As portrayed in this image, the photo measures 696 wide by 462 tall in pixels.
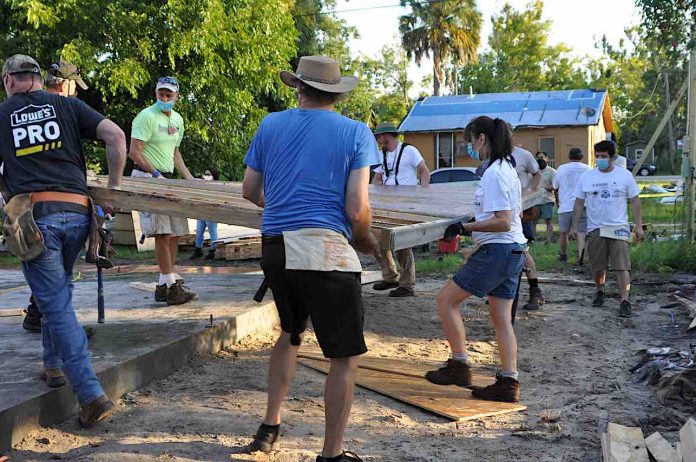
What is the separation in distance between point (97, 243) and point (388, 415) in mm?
2038

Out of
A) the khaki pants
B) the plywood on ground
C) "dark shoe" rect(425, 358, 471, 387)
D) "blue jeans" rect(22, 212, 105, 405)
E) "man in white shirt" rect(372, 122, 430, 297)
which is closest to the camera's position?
"blue jeans" rect(22, 212, 105, 405)

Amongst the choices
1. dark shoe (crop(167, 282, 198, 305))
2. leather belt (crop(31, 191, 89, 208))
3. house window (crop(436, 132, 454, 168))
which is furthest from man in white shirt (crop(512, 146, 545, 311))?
house window (crop(436, 132, 454, 168))

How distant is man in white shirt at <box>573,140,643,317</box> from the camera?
8102 mm

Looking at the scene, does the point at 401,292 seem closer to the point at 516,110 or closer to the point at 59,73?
the point at 59,73

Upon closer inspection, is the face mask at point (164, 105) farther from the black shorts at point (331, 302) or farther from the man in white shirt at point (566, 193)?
the man in white shirt at point (566, 193)

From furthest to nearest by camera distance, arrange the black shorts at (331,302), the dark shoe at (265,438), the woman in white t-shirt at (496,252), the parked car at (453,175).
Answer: the parked car at (453,175) < the woman in white t-shirt at (496,252) < the dark shoe at (265,438) < the black shorts at (331,302)

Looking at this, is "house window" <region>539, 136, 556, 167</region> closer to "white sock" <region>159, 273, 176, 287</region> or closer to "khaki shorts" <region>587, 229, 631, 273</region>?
"khaki shorts" <region>587, 229, 631, 273</region>

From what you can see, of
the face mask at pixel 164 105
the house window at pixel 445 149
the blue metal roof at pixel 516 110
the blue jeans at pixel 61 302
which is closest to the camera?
the blue jeans at pixel 61 302

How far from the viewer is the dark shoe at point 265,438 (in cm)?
387

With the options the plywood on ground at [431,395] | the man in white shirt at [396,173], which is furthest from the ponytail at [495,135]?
the man in white shirt at [396,173]

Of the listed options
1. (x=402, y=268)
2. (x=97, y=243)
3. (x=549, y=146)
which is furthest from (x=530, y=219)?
(x=549, y=146)

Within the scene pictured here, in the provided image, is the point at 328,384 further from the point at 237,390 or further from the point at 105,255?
the point at 105,255

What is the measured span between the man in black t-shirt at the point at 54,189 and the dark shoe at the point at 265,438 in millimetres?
805

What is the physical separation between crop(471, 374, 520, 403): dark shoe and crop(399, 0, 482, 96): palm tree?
3778cm
